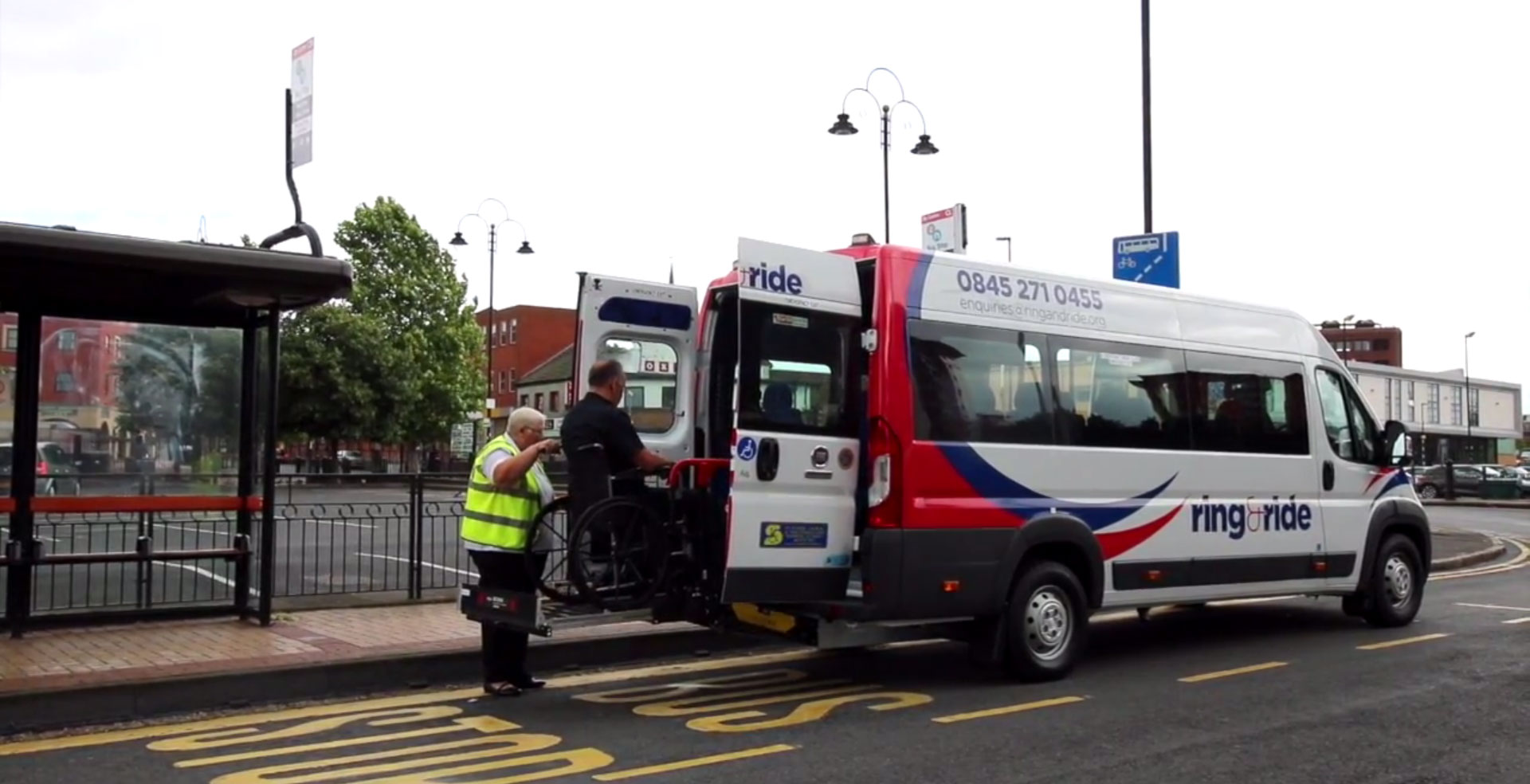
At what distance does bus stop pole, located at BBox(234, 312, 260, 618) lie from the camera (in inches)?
388

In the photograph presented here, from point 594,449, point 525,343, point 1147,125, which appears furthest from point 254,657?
point 525,343

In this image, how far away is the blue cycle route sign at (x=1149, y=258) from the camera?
14.9 m

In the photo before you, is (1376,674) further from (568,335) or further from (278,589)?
(568,335)

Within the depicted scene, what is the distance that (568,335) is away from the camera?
88625 mm

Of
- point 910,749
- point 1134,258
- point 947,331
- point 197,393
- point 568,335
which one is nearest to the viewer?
point 910,749

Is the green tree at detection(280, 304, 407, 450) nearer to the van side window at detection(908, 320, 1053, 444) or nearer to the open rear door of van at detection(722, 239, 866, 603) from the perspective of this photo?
the van side window at detection(908, 320, 1053, 444)

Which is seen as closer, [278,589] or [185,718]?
[185,718]

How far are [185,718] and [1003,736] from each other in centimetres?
441

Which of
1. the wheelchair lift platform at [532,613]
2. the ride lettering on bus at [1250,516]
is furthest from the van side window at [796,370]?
the ride lettering on bus at [1250,516]

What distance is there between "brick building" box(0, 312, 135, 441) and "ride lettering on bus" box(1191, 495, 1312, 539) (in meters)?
7.80

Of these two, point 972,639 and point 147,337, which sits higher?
point 147,337

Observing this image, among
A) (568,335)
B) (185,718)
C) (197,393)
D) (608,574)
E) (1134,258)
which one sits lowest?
(185,718)

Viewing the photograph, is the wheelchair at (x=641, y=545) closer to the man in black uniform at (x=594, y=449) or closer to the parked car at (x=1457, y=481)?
the man in black uniform at (x=594, y=449)

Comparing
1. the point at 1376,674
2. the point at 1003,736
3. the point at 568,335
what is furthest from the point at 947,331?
the point at 568,335
